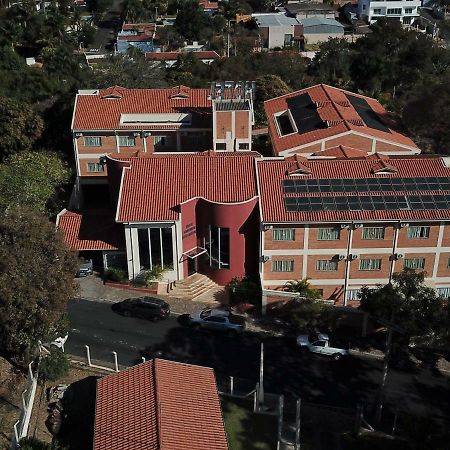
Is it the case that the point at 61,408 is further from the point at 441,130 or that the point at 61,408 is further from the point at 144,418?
the point at 441,130

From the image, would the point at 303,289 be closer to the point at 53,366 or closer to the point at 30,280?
the point at 53,366

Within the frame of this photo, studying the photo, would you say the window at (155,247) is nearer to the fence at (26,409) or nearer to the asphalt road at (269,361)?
the asphalt road at (269,361)

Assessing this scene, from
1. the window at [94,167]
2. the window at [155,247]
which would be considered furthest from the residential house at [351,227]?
the window at [94,167]

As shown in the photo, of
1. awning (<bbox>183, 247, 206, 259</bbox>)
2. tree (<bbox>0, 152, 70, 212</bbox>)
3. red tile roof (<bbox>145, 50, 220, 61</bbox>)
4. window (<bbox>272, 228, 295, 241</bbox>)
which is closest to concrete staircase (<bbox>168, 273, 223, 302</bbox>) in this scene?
awning (<bbox>183, 247, 206, 259</bbox>)

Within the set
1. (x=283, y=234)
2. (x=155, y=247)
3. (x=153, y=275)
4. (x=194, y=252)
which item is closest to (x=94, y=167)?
(x=155, y=247)

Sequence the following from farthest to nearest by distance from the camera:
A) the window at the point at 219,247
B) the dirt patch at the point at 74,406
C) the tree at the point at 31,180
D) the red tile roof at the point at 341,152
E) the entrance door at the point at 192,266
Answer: the red tile roof at the point at 341,152 < the entrance door at the point at 192,266 < the tree at the point at 31,180 < the window at the point at 219,247 < the dirt patch at the point at 74,406

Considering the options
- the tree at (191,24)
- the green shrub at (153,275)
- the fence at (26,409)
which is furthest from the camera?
the tree at (191,24)
